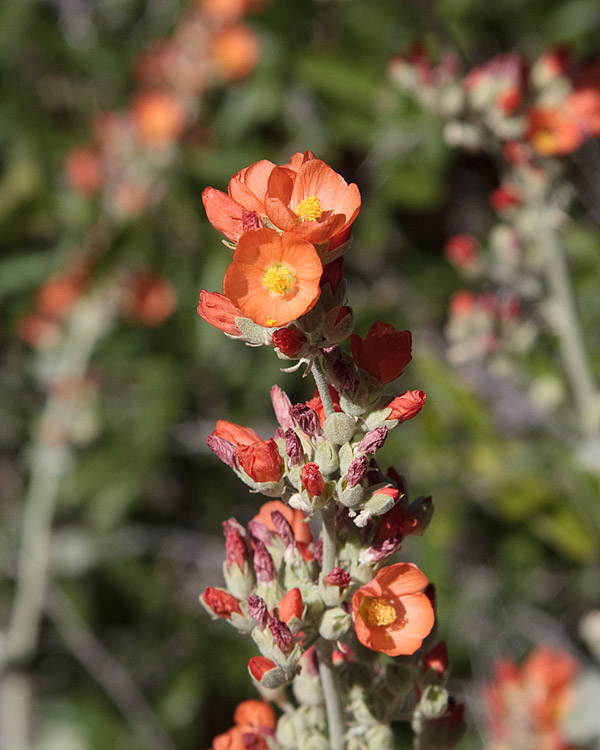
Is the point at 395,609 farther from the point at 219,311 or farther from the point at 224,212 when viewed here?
the point at 224,212

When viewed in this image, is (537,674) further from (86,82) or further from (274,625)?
(86,82)

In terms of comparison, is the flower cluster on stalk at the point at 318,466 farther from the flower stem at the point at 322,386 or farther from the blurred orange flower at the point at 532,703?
the blurred orange flower at the point at 532,703

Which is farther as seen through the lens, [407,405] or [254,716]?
[254,716]

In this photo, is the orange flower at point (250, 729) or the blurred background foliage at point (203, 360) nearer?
the orange flower at point (250, 729)

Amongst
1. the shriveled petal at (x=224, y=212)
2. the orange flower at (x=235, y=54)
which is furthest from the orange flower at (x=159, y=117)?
the shriveled petal at (x=224, y=212)

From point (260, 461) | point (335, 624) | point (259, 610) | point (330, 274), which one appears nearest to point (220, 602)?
point (259, 610)

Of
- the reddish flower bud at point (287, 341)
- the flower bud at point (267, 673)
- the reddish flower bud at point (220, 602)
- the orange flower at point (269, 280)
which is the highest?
the orange flower at point (269, 280)

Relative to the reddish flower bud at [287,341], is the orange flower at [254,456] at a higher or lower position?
lower

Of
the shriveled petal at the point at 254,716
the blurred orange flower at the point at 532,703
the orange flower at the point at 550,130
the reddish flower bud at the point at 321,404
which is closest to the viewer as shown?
the reddish flower bud at the point at 321,404
